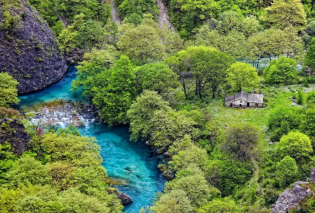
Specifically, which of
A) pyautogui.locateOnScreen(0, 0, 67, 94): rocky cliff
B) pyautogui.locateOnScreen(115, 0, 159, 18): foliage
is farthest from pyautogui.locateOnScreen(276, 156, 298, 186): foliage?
pyautogui.locateOnScreen(115, 0, 159, 18): foliage

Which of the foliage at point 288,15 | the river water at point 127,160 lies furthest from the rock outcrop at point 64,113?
the foliage at point 288,15

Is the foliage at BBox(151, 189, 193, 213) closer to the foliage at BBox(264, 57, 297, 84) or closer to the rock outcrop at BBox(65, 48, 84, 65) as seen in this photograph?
the foliage at BBox(264, 57, 297, 84)

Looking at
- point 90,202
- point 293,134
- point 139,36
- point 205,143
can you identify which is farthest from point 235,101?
point 90,202

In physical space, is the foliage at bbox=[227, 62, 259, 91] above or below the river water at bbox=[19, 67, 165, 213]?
above

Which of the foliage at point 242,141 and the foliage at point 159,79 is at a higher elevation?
the foliage at point 159,79

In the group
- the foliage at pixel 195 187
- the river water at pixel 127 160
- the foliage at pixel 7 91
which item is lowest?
the river water at pixel 127 160

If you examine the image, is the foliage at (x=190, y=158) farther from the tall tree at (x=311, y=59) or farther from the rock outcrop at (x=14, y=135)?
the tall tree at (x=311, y=59)

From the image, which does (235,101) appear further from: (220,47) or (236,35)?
(236,35)

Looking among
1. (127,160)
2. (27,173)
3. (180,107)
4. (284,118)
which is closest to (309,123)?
(284,118)
